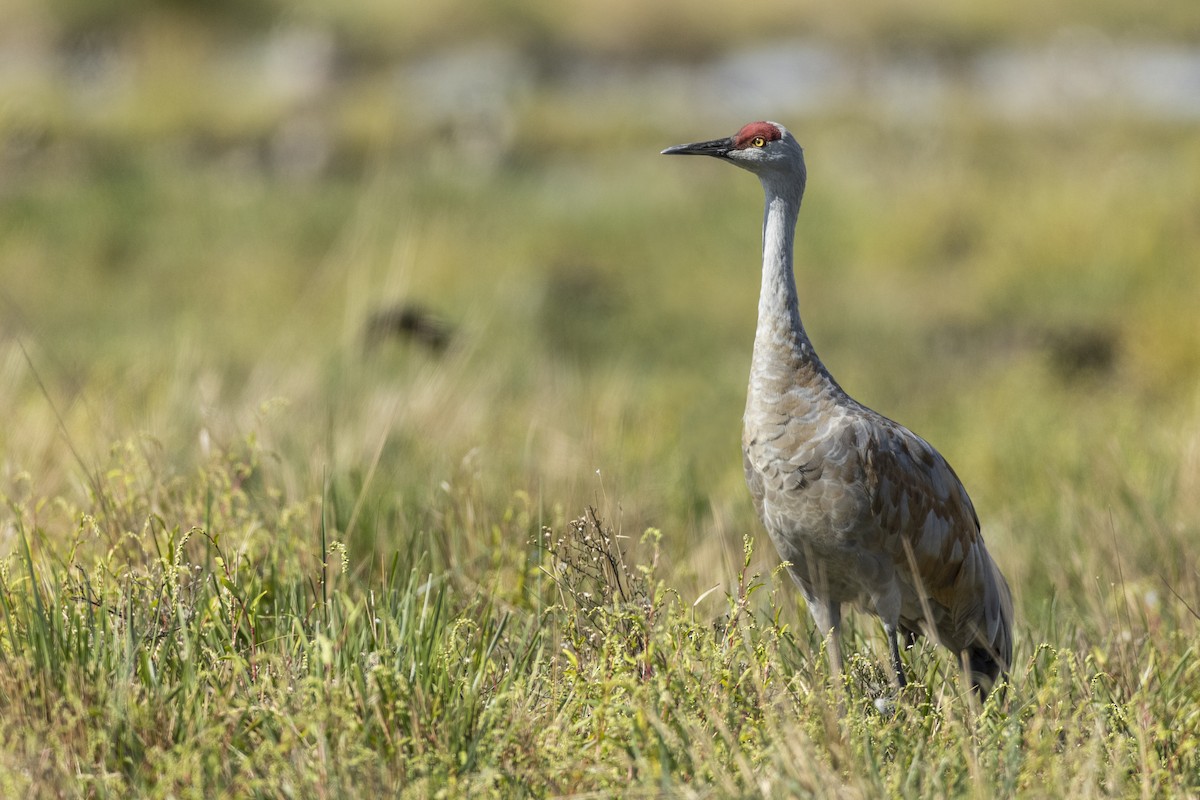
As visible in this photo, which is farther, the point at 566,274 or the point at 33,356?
the point at 566,274

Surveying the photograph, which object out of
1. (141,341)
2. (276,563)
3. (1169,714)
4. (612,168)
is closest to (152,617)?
(276,563)

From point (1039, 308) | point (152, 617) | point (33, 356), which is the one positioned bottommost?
point (1039, 308)

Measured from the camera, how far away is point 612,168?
16094mm

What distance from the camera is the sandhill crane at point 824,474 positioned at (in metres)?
3.53

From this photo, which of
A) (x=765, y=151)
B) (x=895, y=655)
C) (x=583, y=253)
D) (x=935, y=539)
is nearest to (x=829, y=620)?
(x=895, y=655)

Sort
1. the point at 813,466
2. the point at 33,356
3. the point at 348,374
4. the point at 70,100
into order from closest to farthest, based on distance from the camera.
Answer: the point at 813,466, the point at 348,374, the point at 33,356, the point at 70,100

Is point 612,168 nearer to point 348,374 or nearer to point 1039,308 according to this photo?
point 1039,308

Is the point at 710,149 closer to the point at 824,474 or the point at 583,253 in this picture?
the point at 824,474

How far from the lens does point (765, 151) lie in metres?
3.79

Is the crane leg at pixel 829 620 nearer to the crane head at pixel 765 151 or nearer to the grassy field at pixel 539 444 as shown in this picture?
the grassy field at pixel 539 444

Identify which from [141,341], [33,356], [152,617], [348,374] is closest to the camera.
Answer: [152,617]

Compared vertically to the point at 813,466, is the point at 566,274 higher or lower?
lower

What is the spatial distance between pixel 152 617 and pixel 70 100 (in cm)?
1413

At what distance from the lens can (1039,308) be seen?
10.9m
